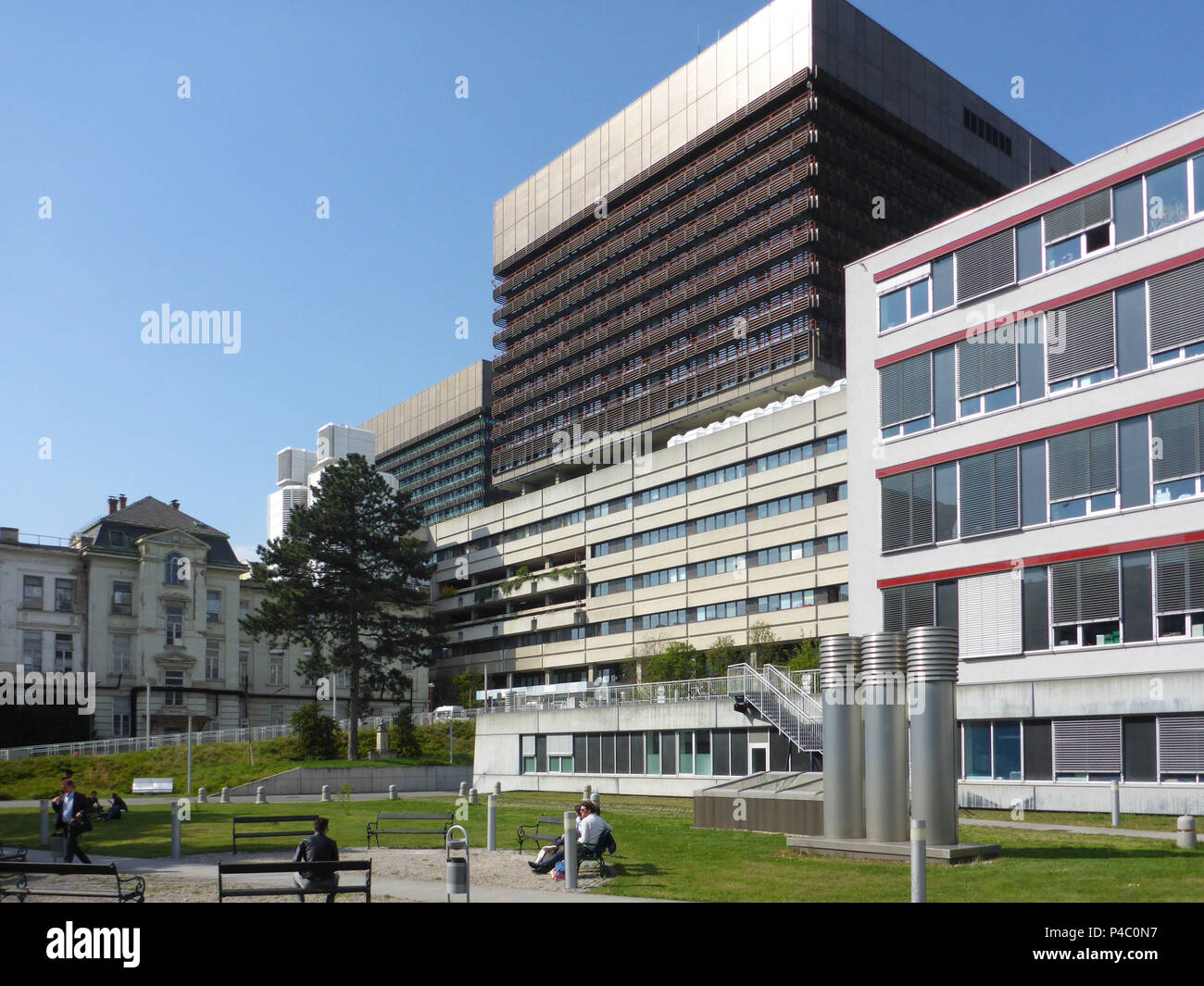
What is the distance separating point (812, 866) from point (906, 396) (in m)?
22.4

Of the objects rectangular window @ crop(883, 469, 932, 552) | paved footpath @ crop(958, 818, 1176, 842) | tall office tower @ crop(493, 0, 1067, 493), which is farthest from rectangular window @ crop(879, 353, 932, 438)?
tall office tower @ crop(493, 0, 1067, 493)

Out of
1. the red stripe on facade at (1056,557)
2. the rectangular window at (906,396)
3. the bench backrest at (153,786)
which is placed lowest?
the bench backrest at (153,786)

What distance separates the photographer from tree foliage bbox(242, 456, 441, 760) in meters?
71.0

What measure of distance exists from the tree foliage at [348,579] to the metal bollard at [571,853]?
53493mm

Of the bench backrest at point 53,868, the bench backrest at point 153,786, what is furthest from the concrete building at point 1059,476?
the bench backrest at point 153,786

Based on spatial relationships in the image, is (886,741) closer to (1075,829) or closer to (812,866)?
(812,866)

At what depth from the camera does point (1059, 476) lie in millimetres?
34219

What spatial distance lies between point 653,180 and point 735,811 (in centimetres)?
7347

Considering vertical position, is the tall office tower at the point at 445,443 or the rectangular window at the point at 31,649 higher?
the tall office tower at the point at 445,443

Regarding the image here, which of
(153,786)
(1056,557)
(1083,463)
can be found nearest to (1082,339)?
(1083,463)

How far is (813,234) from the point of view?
77.6m

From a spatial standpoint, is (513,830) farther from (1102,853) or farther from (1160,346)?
(1160,346)

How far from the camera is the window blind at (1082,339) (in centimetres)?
3328

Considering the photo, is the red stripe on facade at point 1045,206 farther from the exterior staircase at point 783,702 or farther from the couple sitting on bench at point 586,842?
the couple sitting on bench at point 586,842
